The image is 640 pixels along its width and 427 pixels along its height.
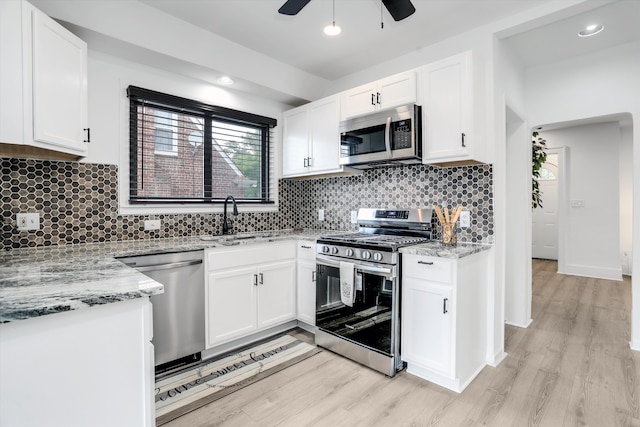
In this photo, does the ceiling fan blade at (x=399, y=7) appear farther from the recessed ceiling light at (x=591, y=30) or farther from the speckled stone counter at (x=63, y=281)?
the speckled stone counter at (x=63, y=281)

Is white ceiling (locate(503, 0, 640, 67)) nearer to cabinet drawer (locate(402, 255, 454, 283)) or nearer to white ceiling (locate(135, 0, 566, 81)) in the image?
white ceiling (locate(135, 0, 566, 81))

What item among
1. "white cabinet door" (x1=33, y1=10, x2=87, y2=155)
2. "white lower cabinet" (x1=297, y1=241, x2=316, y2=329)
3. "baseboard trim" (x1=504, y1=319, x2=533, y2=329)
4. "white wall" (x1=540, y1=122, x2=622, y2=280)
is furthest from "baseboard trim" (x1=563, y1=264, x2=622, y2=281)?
"white cabinet door" (x1=33, y1=10, x2=87, y2=155)

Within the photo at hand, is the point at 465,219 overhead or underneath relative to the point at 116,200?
underneath

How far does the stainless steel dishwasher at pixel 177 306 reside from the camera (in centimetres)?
225

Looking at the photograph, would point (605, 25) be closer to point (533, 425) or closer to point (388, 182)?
point (388, 182)

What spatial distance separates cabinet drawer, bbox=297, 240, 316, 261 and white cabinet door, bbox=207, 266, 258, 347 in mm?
511

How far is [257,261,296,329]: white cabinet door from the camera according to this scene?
2.83 metres

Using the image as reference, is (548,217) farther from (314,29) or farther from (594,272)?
(314,29)

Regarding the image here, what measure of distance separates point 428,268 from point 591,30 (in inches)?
98.4

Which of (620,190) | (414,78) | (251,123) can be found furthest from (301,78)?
(620,190)

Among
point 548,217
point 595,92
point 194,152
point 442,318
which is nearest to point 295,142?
point 194,152

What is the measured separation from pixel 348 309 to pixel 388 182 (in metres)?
1.33

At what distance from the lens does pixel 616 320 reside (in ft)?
11.2

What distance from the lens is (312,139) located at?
11.1 ft
